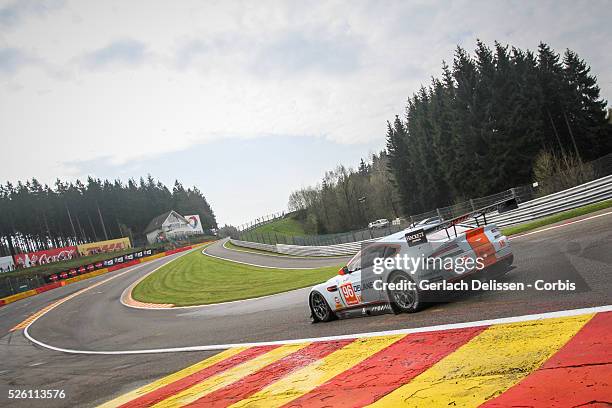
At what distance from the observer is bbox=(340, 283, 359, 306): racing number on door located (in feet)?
26.8

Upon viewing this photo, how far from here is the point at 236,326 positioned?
1102 cm

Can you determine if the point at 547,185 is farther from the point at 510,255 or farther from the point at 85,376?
the point at 85,376

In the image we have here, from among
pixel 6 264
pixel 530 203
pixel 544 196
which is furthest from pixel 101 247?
pixel 544 196

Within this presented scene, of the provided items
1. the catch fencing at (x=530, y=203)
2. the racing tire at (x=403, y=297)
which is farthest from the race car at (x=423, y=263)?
the catch fencing at (x=530, y=203)

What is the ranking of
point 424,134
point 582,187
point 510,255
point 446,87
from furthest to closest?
1. point 424,134
2. point 446,87
3. point 582,187
4. point 510,255

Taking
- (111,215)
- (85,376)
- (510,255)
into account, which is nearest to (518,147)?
(510,255)

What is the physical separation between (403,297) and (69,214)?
10131 centimetres

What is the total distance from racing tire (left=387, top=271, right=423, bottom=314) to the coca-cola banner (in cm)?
7451

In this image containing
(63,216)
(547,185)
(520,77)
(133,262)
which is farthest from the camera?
(63,216)

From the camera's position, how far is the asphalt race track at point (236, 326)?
6121mm

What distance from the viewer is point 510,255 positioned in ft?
25.0

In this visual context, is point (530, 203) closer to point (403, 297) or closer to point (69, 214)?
point (403, 297)

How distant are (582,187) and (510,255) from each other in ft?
44.8

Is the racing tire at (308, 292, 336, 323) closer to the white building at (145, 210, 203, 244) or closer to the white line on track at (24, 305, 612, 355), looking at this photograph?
the white line on track at (24, 305, 612, 355)
